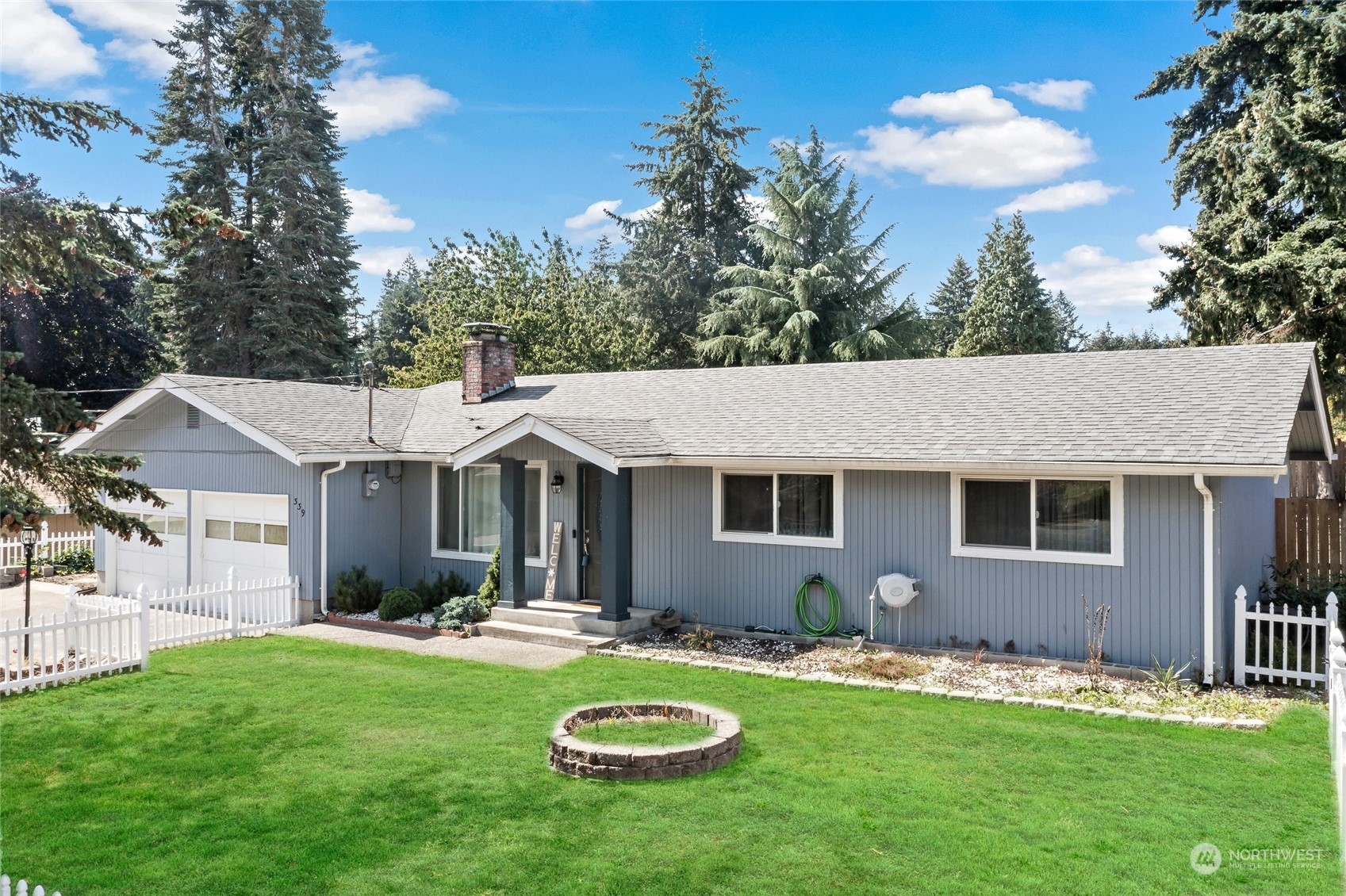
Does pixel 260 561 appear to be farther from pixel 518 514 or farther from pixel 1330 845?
pixel 1330 845

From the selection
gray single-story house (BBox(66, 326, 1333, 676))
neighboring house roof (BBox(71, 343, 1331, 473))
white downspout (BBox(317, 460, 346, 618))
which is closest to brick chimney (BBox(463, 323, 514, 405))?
gray single-story house (BBox(66, 326, 1333, 676))

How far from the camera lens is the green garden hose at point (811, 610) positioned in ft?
38.0

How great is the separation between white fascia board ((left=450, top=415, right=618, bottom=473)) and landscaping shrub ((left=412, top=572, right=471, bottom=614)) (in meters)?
2.18

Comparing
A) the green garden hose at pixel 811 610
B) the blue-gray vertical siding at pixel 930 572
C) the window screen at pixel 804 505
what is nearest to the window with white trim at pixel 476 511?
the blue-gray vertical siding at pixel 930 572

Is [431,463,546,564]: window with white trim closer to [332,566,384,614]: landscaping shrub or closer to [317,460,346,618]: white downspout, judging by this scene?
[332,566,384,614]: landscaping shrub

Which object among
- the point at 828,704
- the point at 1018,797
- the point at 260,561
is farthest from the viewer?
the point at 260,561

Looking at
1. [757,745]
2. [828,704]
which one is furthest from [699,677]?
[757,745]

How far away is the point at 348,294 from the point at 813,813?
3266 cm

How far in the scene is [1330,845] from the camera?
5.55 m

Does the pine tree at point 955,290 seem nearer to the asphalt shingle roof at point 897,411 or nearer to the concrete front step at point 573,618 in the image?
the asphalt shingle roof at point 897,411

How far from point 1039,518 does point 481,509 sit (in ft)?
28.3

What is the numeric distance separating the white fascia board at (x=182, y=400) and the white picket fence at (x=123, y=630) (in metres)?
2.11

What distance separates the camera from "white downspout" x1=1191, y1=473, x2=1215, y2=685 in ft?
30.3

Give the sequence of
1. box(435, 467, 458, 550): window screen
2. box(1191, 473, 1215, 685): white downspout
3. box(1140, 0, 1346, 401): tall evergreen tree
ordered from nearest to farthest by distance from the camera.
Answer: box(1191, 473, 1215, 685): white downspout < box(435, 467, 458, 550): window screen < box(1140, 0, 1346, 401): tall evergreen tree
